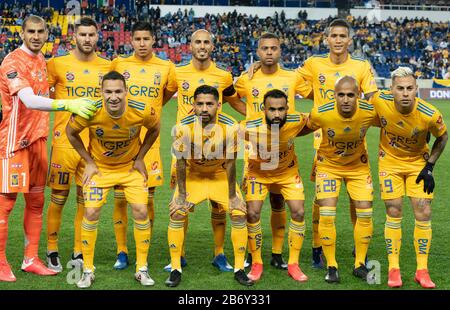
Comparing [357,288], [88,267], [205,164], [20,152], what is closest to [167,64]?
[205,164]

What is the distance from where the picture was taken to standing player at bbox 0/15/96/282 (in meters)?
6.74

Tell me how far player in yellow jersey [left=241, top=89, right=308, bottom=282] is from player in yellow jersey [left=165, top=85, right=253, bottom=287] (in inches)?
8.9

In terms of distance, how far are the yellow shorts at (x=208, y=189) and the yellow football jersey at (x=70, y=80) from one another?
4.43ft

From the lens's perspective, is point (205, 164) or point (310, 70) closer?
point (205, 164)

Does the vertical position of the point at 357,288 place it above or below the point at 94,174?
below

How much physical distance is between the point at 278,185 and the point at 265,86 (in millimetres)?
1144

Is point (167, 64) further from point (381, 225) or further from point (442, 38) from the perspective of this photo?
point (442, 38)

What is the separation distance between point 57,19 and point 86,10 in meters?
2.03

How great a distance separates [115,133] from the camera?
21.9 ft

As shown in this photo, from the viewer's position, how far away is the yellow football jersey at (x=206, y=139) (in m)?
6.75

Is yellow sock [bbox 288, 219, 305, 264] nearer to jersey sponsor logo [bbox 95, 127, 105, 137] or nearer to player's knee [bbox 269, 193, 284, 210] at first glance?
player's knee [bbox 269, 193, 284, 210]

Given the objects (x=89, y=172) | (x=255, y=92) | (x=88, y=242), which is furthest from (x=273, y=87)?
(x=88, y=242)

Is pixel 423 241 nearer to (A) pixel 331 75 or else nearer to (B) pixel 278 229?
(B) pixel 278 229

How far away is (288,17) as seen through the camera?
4216 cm
